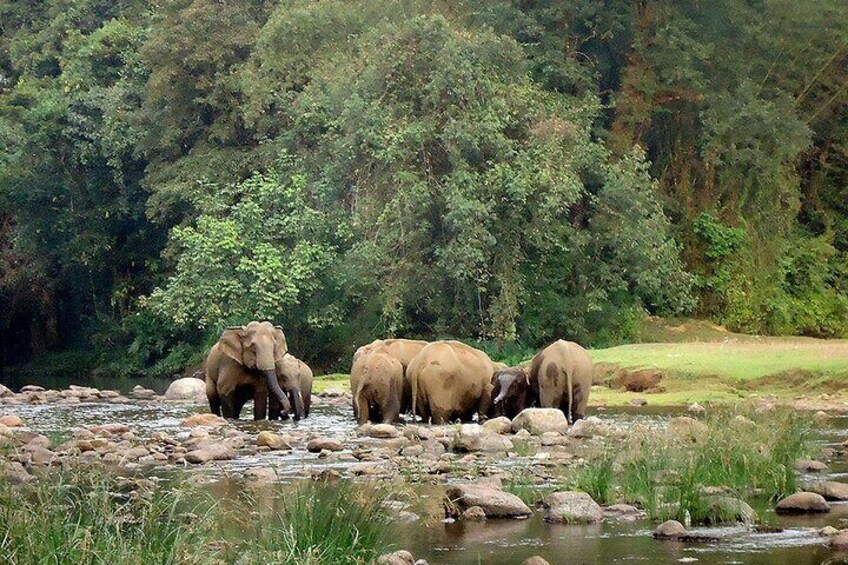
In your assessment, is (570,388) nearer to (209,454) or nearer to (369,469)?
(209,454)

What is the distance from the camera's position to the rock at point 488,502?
10.7 metres

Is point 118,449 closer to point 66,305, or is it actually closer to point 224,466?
point 224,466

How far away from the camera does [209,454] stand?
1466cm

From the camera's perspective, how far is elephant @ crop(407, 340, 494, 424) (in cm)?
1997

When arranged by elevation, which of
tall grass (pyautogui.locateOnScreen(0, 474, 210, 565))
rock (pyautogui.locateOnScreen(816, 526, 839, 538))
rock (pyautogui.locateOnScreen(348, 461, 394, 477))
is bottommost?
rock (pyautogui.locateOnScreen(816, 526, 839, 538))

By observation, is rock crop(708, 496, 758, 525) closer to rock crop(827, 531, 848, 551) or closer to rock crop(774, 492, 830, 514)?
rock crop(774, 492, 830, 514)

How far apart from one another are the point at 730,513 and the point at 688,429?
378 centimetres

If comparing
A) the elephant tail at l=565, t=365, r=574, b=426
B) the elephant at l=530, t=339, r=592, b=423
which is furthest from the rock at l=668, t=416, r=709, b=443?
the elephant at l=530, t=339, r=592, b=423

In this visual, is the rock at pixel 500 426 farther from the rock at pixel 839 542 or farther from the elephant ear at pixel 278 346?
the rock at pixel 839 542

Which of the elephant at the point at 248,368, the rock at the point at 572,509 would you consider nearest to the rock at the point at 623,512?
the rock at the point at 572,509

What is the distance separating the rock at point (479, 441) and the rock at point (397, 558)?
6688 mm

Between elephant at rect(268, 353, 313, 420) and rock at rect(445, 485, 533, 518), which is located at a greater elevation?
elephant at rect(268, 353, 313, 420)

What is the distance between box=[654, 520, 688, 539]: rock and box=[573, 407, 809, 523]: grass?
0.50 m

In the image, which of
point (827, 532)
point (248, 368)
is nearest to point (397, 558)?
point (827, 532)
